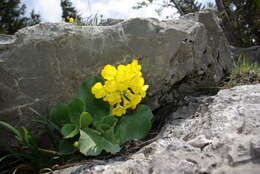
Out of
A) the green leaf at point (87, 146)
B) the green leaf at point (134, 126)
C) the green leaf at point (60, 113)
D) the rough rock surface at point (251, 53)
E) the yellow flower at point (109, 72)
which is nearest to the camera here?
the green leaf at point (87, 146)

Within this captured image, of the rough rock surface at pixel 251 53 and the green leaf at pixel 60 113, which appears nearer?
the green leaf at pixel 60 113

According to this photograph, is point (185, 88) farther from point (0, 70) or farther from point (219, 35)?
point (0, 70)

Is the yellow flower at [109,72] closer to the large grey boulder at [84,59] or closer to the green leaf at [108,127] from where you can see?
the green leaf at [108,127]

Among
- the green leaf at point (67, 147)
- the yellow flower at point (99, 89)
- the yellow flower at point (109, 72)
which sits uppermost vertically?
the yellow flower at point (109, 72)

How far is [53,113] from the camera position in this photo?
69.8 inches

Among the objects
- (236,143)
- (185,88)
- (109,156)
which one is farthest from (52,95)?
(236,143)

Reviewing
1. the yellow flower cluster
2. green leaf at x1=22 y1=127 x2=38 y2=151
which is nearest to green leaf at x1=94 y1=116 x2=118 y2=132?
the yellow flower cluster

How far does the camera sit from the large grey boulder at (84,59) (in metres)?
1.92

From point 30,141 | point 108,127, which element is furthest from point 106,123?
point 30,141

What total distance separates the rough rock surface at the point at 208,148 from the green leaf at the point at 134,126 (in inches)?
6.1

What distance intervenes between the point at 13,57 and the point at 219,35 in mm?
2581

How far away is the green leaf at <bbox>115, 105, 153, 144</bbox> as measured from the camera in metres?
1.65

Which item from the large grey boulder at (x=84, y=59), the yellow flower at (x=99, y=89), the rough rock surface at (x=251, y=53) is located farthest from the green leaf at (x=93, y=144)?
the rough rock surface at (x=251, y=53)

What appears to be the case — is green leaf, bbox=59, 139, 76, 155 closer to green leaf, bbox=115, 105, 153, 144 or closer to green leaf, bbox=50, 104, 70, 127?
green leaf, bbox=50, 104, 70, 127
